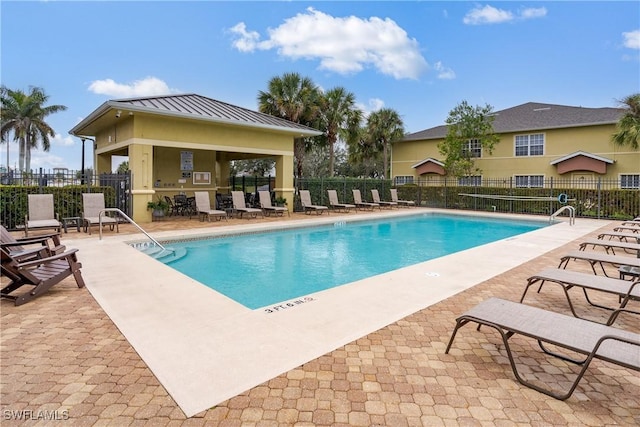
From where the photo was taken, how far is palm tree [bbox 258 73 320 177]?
72.0 feet

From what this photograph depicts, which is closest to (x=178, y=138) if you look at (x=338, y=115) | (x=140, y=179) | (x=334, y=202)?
(x=140, y=179)

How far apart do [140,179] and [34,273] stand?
29.8ft

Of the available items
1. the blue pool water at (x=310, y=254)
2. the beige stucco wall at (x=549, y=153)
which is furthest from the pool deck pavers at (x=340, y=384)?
the beige stucco wall at (x=549, y=153)

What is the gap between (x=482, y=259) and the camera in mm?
7734

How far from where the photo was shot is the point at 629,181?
20.9 meters

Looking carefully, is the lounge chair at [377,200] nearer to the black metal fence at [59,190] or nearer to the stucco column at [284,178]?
the stucco column at [284,178]

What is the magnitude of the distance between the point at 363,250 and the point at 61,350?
7.85 metres

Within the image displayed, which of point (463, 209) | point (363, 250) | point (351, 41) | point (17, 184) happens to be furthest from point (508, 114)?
point (17, 184)

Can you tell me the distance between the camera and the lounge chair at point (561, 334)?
8.43ft

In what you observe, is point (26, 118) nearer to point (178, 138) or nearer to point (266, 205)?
point (178, 138)

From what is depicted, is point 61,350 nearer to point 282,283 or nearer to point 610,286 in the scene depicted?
point 282,283

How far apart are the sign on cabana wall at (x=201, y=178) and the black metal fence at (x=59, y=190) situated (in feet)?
19.5

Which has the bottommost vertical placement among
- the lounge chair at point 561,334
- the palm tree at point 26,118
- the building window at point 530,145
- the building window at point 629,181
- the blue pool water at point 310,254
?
the blue pool water at point 310,254

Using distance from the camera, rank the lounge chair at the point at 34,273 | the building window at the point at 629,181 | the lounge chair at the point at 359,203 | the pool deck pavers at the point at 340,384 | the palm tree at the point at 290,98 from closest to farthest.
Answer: the pool deck pavers at the point at 340,384 < the lounge chair at the point at 34,273 < the lounge chair at the point at 359,203 < the building window at the point at 629,181 < the palm tree at the point at 290,98
